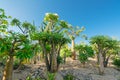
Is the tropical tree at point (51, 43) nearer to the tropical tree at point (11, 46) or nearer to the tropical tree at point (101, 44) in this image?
the tropical tree at point (101, 44)

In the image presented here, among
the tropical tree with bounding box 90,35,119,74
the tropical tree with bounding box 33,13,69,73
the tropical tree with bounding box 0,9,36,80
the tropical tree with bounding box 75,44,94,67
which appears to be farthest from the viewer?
the tropical tree with bounding box 75,44,94,67

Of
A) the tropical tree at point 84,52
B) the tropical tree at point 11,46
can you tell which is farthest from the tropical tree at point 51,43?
the tropical tree at point 11,46

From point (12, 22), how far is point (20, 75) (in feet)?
23.5

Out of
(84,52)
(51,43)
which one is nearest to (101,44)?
(84,52)

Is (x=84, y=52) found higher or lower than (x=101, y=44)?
lower

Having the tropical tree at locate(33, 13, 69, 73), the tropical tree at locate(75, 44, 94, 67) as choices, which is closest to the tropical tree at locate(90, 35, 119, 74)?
the tropical tree at locate(75, 44, 94, 67)

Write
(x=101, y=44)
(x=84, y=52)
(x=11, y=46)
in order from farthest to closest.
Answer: (x=84, y=52), (x=101, y=44), (x=11, y=46)

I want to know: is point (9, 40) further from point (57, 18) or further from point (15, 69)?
point (57, 18)

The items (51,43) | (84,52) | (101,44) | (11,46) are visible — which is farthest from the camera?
(84,52)

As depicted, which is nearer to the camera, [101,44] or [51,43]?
[51,43]

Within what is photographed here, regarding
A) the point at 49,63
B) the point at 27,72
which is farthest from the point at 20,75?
the point at 49,63

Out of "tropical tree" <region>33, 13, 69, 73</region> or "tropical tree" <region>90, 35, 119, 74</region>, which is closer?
"tropical tree" <region>33, 13, 69, 73</region>

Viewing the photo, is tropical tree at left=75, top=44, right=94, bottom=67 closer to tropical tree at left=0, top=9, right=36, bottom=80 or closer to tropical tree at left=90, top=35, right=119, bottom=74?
tropical tree at left=90, top=35, right=119, bottom=74

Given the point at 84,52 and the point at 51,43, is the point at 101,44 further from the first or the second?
the point at 51,43
